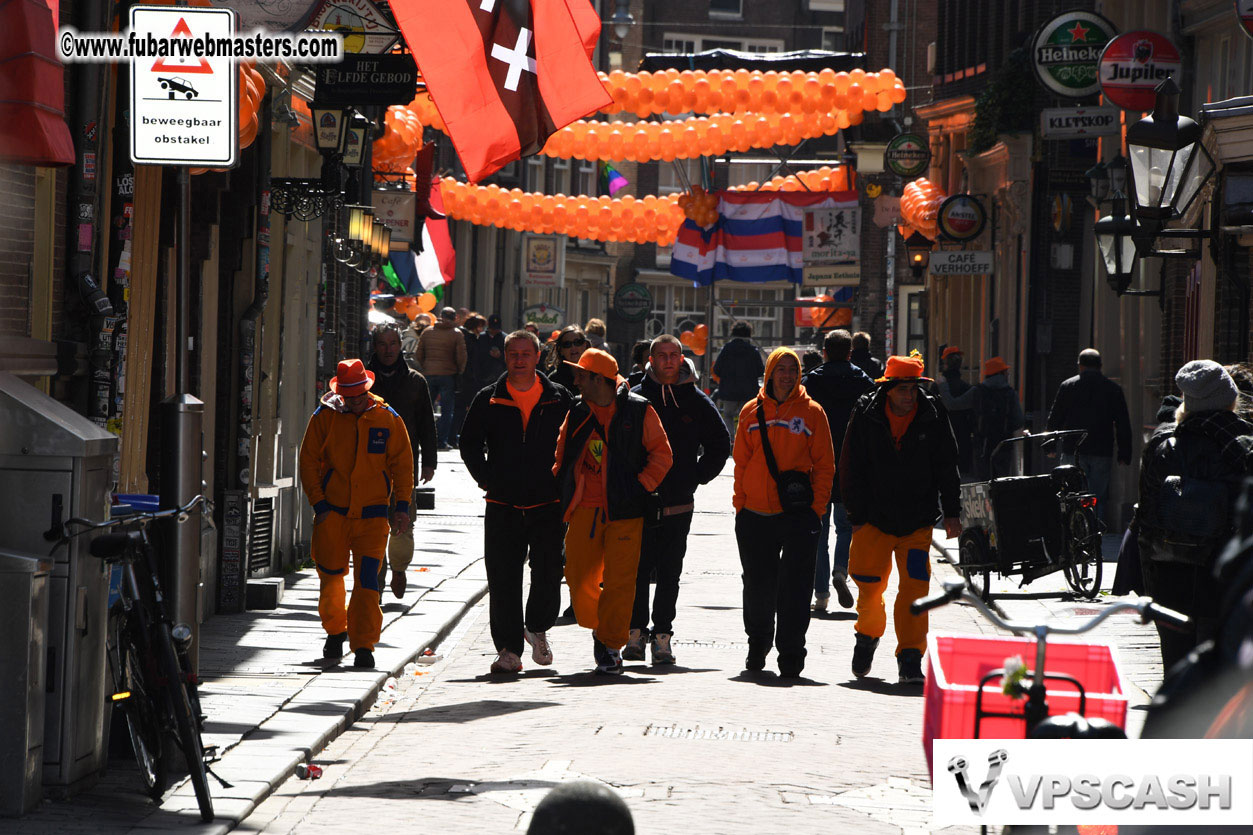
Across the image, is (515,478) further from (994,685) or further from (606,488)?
(994,685)

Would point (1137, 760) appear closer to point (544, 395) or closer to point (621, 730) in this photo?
point (621, 730)

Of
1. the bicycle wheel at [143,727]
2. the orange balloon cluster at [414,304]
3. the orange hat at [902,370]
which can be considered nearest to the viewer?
the bicycle wheel at [143,727]

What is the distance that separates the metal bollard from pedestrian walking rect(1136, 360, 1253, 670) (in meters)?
4.15

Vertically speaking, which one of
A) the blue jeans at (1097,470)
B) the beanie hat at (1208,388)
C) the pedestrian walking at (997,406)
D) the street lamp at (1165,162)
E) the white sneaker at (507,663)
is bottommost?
the white sneaker at (507,663)

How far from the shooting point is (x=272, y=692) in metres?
9.80

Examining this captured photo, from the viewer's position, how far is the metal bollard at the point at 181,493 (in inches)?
301

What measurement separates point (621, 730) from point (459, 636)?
423cm

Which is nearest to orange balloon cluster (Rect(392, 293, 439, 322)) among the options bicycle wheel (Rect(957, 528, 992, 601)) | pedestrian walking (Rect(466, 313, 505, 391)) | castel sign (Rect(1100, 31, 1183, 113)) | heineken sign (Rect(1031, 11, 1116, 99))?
pedestrian walking (Rect(466, 313, 505, 391))

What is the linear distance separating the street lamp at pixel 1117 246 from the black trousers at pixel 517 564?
28.2 ft

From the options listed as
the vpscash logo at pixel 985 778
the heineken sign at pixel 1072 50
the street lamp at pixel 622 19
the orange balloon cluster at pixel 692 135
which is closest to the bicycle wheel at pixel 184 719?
the vpscash logo at pixel 985 778

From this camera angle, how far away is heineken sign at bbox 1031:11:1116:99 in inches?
825

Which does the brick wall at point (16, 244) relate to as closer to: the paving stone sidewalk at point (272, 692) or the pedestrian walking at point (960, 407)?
the paving stone sidewalk at point (272, 692)

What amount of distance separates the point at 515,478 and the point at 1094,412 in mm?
8814

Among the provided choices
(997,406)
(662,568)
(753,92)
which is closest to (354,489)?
(662,568)
